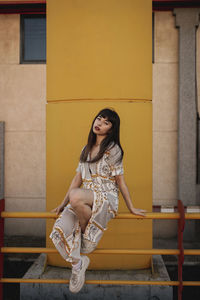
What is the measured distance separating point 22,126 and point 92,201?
4350mm

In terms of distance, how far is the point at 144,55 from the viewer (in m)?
3.47

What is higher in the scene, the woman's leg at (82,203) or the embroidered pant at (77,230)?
Result: the woman's leg at (82,203)

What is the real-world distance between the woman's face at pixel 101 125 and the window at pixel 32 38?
4.30 meters

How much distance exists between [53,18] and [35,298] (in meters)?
3.34

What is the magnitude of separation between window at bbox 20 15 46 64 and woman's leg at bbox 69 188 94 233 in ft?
15.8

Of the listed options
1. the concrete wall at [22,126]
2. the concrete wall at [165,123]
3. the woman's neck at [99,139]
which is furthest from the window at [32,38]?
the woman's neck at [99,139]

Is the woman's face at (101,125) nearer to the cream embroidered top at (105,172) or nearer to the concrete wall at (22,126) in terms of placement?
the cream embroidered top at (105,172)

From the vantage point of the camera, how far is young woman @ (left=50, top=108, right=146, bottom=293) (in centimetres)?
252

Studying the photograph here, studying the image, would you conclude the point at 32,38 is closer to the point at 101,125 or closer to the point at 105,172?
the point at 101,125

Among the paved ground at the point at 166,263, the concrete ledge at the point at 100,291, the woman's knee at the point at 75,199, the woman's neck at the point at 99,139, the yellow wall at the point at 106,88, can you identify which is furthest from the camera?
the paved ground at the point at 166,263

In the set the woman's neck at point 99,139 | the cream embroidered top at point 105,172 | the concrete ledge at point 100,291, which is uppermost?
the woman's neck at point 99,139

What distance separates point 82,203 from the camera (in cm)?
249

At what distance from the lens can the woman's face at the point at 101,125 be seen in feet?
9.18

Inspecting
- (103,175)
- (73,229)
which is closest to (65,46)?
(103,175)
